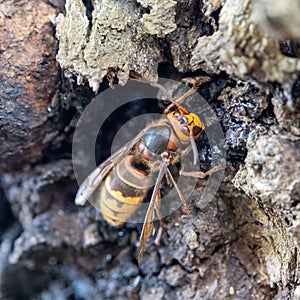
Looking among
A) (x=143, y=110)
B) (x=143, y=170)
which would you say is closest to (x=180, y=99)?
(x=143, y=110)

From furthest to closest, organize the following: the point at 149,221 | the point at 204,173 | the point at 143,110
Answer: the point at 143,110 < the point at 149,221 < the point at 204,173

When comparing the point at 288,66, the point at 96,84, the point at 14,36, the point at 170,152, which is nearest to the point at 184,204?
the point at 170,152

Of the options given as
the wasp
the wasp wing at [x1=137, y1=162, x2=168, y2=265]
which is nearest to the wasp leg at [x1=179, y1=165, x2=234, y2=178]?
the wasp

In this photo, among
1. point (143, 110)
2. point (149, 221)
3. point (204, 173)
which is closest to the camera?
point (204, 173)

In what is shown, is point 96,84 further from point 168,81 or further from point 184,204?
point 184,204

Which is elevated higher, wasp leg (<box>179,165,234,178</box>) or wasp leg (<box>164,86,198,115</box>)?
wasp leg (<box>164,86,198,115</box>)

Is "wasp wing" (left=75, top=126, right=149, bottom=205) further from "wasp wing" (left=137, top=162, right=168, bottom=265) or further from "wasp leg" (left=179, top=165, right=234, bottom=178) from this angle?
"wasp leg" (left=179, top=165, right=234, bottom=178)

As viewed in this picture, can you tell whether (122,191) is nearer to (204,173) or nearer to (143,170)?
(143,170)
